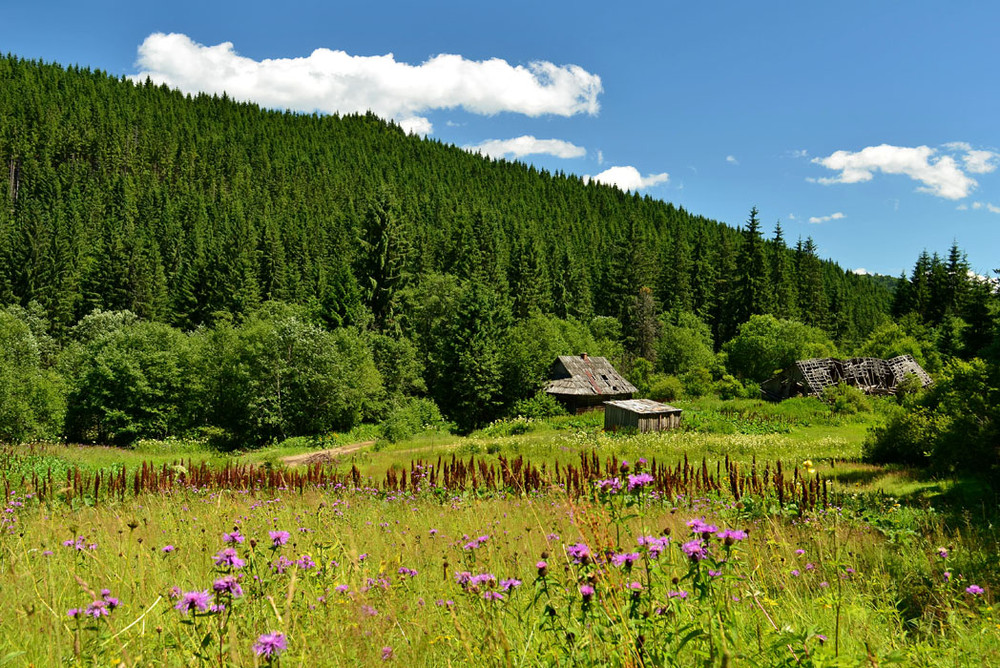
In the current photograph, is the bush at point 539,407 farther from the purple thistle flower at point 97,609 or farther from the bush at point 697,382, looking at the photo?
the purple thistle flower at point 97,609

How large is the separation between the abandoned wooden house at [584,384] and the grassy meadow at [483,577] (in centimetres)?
3421

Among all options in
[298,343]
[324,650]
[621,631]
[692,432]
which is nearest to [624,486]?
[621,631]

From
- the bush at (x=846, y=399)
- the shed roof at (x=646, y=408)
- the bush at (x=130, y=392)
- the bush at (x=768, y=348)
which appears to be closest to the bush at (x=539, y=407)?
the shed roof at (x=646, y=408)

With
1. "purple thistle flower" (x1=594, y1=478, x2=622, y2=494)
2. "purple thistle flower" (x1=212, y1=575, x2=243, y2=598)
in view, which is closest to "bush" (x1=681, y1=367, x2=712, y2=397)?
"purple thistle flower" (x1=594, y1=478, x2=622, y2=494)

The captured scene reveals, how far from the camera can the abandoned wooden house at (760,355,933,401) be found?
146ft

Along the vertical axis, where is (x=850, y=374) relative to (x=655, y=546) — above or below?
below

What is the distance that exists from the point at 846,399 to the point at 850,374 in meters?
5.16

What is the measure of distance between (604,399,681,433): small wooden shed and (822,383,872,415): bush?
13.5 meters

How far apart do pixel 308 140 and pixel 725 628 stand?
514 ft

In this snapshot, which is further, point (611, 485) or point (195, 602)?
point (611, 485)

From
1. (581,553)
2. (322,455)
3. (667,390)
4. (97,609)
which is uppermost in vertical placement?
(581,553)

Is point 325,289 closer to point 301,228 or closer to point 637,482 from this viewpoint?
point 301,228

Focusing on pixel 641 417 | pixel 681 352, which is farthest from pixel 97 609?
pixel 681 352

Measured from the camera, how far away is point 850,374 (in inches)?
1761
